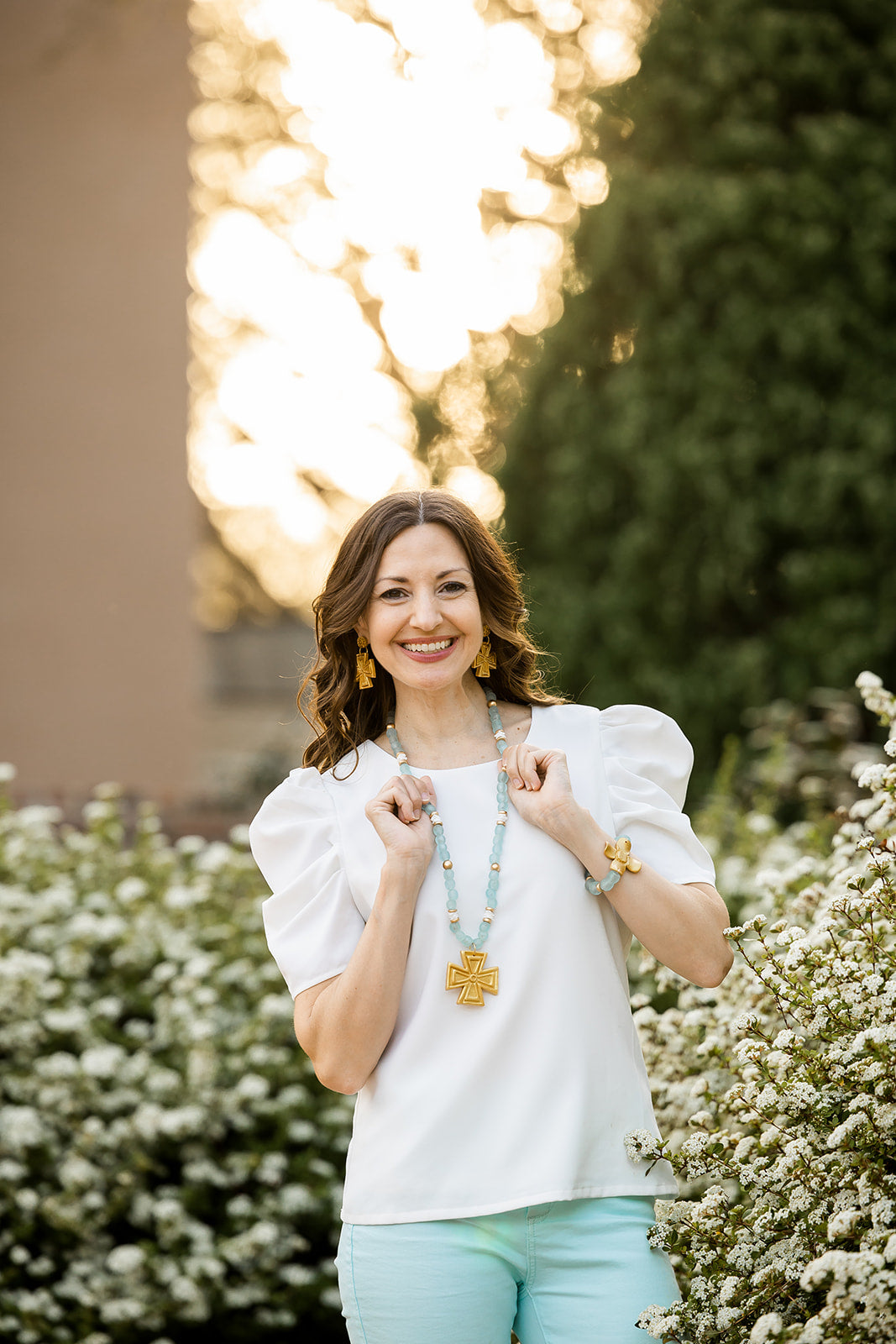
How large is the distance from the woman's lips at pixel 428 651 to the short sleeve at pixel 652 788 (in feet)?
0.94

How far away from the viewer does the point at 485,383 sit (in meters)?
8.74

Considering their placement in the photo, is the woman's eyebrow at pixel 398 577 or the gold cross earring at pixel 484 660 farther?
the gold cross earring at pixel 484 660

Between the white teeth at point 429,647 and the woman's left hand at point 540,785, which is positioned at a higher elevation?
the white teeth at point 429,647

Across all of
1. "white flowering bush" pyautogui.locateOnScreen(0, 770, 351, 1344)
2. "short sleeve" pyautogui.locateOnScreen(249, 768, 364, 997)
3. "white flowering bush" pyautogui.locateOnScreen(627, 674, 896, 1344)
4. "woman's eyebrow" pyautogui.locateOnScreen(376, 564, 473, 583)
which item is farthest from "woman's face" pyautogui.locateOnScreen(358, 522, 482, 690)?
"white flowering bush" pyautogui.locateOnScreen(0, 770, 351, 1344)

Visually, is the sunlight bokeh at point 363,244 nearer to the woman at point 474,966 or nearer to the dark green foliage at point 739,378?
the dark green foliage at point 739,378

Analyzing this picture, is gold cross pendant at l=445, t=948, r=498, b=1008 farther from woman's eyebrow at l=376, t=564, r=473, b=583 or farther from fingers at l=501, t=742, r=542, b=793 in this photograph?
woman's eyebrow at l=376, t=564, r=473, b=583

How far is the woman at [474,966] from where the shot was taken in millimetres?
1791

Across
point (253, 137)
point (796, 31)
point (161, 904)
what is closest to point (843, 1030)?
point (161, 904)

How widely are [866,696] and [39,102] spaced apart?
8.07 metres

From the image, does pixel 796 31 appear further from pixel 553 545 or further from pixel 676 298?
pixel 553 545

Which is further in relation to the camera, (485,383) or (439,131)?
(439,131)

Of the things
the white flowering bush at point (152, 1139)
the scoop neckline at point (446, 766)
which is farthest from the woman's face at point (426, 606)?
the white flowering bush at point (152, 1139)

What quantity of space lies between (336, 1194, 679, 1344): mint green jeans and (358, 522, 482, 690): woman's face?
79 centimetres

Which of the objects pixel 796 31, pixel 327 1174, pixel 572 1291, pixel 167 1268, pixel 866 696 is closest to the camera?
pixel 572 1291
